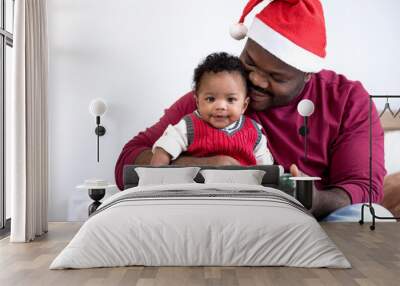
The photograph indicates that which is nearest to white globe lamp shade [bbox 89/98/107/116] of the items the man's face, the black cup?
the man's face

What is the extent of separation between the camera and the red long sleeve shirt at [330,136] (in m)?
5.68

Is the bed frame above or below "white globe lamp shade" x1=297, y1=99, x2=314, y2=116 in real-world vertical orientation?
below

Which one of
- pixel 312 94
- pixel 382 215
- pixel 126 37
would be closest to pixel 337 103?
pixel 312 94

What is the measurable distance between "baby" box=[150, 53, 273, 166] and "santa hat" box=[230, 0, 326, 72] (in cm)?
35

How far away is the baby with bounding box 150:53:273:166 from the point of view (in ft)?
18.2

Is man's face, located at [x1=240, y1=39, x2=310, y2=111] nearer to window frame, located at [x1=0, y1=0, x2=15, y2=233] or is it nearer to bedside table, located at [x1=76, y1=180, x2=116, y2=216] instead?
bedside table, located at [x1=76, y1=180, x2=116, y2=216]

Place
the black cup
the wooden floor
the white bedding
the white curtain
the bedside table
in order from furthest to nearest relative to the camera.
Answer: the bedside table < the black cup < the white curtain < the white bedding < the wooden floor

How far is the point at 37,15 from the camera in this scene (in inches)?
205

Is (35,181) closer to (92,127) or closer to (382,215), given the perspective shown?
(92,127)

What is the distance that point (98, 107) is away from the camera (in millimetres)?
5789

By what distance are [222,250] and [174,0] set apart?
10.2 feet

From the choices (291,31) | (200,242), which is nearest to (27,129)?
(200,242)

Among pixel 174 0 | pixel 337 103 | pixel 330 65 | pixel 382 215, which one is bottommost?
pixel 382 215

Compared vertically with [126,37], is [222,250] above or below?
below
